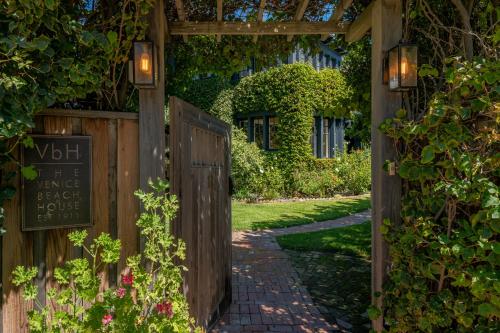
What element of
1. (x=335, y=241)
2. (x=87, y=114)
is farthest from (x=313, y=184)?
(x=87, y=114)

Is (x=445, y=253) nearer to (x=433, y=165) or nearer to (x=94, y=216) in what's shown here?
(x=433, y=165)

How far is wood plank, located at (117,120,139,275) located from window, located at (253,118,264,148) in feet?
39.3

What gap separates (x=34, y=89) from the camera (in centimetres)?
197

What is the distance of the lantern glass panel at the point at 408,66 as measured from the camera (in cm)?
253

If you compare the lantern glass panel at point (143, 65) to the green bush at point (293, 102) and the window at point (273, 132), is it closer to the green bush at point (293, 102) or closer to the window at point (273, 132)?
the green bush at point (293, 102)

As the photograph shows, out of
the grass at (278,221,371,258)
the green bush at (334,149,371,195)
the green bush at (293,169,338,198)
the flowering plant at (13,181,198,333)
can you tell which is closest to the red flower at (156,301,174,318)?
the flowering plant at (13,181,198,333)

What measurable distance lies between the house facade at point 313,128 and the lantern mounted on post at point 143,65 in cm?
1144

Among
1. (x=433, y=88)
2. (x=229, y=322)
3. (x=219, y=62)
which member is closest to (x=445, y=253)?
(x=433, y=88)

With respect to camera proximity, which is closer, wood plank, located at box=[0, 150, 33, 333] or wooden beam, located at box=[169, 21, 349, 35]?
wood plank, located at box=[0, 150, 33, 333]

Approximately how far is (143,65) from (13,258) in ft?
4.76

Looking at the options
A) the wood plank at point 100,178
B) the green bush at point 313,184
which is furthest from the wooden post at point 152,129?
the green bush at point 313,184

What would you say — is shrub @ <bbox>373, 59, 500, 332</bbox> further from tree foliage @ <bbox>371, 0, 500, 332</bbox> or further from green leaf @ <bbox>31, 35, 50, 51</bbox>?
green leaf @ <bbox>31, 35, 50, 51</bbox>

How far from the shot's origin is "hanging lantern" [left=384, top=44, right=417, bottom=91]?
99.6 inches

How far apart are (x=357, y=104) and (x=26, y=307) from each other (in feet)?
13.0
